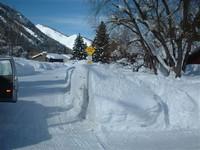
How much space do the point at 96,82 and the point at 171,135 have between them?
9.24 ft

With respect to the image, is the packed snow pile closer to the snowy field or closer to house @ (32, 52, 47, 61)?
the snowy field

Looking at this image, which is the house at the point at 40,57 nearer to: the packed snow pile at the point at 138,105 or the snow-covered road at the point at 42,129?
the snow-covered road at the point at 42,129

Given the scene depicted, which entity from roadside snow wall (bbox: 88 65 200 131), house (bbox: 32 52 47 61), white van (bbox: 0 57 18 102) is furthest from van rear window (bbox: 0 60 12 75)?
house (bbox: 32 52 47 61)

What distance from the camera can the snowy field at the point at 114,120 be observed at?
830 cm

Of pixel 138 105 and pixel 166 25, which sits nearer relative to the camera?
pixel 138 105

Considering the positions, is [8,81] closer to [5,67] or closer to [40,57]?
[5,67]

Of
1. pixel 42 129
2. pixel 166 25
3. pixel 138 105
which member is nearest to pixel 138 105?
pixel 138 105

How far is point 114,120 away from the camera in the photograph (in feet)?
31.9

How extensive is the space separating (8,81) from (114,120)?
3.62 meters

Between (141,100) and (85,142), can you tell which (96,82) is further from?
(85,142)

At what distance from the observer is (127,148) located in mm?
7934

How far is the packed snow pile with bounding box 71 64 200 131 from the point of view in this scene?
32.2ft

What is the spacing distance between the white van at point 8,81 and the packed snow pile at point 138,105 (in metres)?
2.24

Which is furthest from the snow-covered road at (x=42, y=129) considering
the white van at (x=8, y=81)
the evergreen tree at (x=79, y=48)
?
the evergreen tree at (x=79, y=48)
